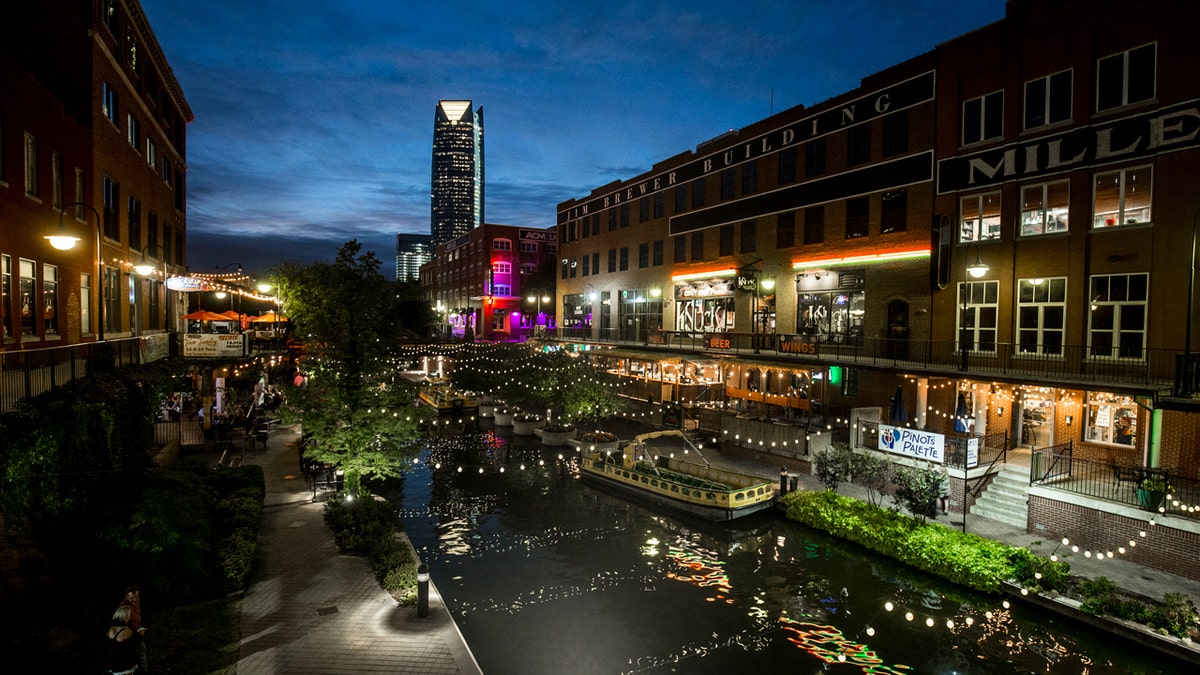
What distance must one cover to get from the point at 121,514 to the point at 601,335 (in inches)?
1428

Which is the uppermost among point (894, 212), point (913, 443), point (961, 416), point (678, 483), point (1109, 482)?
point (894, 212)

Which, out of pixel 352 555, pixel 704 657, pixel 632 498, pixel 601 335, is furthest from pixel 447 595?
pixel 601 335

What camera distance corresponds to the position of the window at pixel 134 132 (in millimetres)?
26266

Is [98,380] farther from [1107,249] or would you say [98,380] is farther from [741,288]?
[1107,249]

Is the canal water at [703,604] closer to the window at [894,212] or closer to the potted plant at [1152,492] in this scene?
the potted plant at [1152,492]

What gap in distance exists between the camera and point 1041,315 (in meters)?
21.4

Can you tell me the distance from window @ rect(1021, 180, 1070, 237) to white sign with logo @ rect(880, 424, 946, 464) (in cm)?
848

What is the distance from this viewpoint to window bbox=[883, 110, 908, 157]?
85.7 ft

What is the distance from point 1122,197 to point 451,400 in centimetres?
3627

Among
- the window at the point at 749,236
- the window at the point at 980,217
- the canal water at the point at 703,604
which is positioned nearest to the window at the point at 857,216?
the window at the point at 980,217

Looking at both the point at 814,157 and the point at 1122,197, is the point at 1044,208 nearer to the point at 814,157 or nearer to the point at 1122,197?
the point at 1122,197

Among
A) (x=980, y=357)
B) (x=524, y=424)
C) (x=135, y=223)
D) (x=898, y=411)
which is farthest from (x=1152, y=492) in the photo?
(x=135, y=223)

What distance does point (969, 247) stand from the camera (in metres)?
23.5

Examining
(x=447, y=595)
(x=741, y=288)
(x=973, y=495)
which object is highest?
(x=741, y=288)
